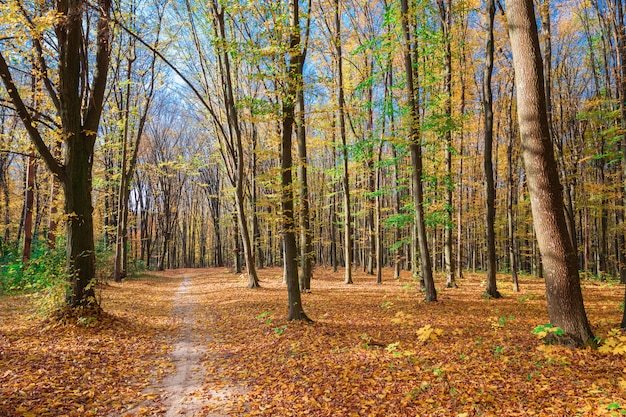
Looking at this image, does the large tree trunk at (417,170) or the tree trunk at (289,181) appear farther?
the large tree trunk at (417,170)

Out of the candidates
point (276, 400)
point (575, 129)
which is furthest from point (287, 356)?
point (575, 129)

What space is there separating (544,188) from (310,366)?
4.56m

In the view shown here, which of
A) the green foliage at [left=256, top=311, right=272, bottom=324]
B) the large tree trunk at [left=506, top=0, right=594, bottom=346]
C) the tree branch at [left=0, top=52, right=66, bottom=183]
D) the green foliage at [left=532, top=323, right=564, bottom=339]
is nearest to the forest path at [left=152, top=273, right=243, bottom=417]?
the green foliage at [left=256, top=311, right=272, bottom=324]

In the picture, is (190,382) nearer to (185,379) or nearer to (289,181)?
(185,379)

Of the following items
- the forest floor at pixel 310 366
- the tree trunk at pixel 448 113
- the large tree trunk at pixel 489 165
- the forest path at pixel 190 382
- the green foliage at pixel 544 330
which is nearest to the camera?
the forest floor at pixel 310 366

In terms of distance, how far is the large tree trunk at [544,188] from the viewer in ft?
16.6

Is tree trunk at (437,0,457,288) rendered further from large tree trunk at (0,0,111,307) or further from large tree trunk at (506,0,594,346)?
Result: large tree trunk at (0,0,111,307)

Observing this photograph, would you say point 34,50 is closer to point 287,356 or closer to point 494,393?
point 287,356

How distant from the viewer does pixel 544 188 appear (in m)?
5.21

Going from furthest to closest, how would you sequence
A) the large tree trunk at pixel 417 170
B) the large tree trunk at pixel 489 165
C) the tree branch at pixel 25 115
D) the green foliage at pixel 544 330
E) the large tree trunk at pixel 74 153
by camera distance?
the large tree trunk at pixel 489 165 < the large tree trunk at pixel 417 170 < the large tree trunk at pixel 74 153 < the tree branch at pixel 25 115 < the green foliage at pixel 544 330

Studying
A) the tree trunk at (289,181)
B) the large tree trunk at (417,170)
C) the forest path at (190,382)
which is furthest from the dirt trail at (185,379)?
the large tree trunk at (417,170)

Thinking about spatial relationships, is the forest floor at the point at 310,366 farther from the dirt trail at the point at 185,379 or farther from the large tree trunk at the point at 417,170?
the large tree trunk at the point at 417,170

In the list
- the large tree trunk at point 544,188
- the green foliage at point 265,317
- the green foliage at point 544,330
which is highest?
the large tree trunk at point 544,188

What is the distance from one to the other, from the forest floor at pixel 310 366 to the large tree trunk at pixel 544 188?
0.54m
